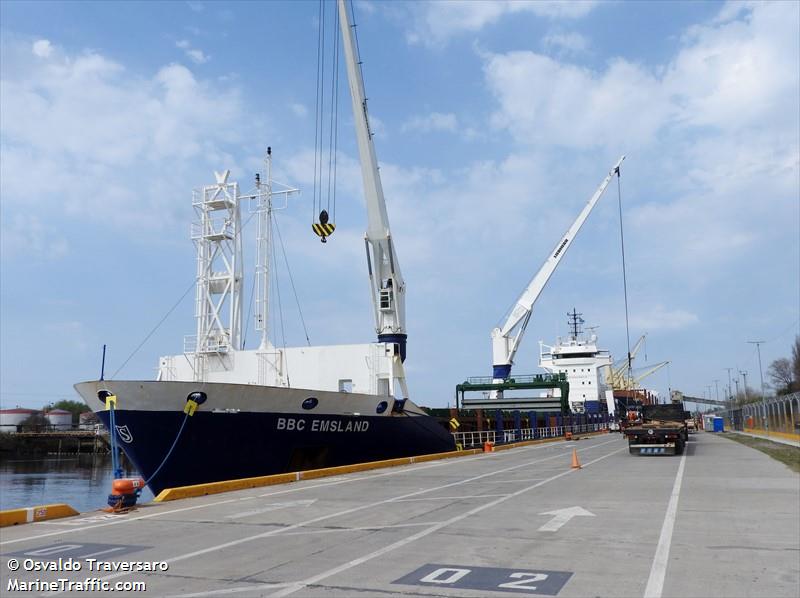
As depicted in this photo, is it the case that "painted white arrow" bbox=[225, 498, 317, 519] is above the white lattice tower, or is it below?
below

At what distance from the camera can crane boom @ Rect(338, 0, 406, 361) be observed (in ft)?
93.5

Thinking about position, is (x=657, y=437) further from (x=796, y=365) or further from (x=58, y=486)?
(x=796, y=365)

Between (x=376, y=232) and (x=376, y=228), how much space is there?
0.19 metres

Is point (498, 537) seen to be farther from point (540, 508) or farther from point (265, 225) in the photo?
point (265, 225)

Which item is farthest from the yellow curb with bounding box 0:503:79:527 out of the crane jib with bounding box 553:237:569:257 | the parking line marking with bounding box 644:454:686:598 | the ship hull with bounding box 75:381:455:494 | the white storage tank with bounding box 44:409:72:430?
the white storage tank with bounding box 44:409:72:430

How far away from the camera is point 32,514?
36.2 ft

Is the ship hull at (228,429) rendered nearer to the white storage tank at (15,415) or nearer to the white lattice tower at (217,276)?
the white lattice tower at (217,276)

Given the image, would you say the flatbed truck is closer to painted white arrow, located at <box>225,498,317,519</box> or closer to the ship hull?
the ship hull

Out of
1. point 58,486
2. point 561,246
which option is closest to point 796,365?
point 561,246

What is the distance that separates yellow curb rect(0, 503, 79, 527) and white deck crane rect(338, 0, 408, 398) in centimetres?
1731

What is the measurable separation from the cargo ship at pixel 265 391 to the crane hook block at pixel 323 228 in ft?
0.13

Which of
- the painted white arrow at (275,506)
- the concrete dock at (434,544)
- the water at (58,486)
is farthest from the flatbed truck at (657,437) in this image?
the water at (58,486)

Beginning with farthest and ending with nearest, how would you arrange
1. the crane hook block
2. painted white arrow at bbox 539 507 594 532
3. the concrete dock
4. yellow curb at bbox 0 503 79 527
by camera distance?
the crane hook block → yellow curb at bbox 0 503 79 527 → painted white arrow at bbox 539 507 594 532 → the concrete dock

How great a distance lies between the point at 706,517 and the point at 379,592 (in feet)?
23.2
